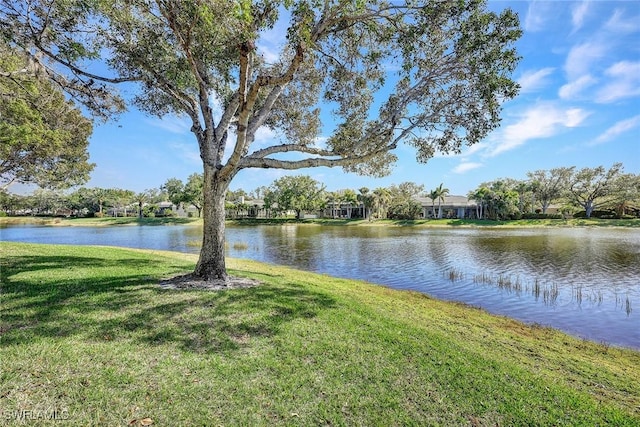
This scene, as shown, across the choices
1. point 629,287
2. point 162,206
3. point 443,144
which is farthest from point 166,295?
point 162,206

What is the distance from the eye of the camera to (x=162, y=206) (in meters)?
98.7

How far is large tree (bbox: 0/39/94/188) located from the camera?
967 cm

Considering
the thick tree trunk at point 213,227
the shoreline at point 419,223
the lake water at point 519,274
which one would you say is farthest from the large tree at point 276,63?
the shoreline at point 419,223

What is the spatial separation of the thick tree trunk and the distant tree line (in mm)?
61904

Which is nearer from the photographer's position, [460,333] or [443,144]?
[460,333]

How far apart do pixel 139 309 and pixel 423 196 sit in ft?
281

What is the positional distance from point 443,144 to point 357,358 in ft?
25.9

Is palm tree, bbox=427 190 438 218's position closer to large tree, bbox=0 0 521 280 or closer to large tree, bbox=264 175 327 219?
large tree, bbox=264 175 327 219

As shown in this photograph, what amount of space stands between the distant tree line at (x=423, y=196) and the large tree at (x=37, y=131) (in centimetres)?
4956

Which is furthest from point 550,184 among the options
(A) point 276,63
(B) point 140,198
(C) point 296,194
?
(B) point 140,198

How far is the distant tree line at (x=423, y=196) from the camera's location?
211ft

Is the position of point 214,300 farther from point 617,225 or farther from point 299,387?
point 617,225

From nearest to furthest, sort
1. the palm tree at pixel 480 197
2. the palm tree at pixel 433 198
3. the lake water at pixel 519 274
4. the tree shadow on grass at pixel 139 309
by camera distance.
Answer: the tree shadow on grass at pixel 139 309 → the lake water at pixel 519 274 → the palm tree at pixel 480 197 → the palm tree at pixel 433 198

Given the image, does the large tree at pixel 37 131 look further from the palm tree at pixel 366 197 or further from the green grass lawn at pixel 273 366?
the palm tree at pixel 366 197
